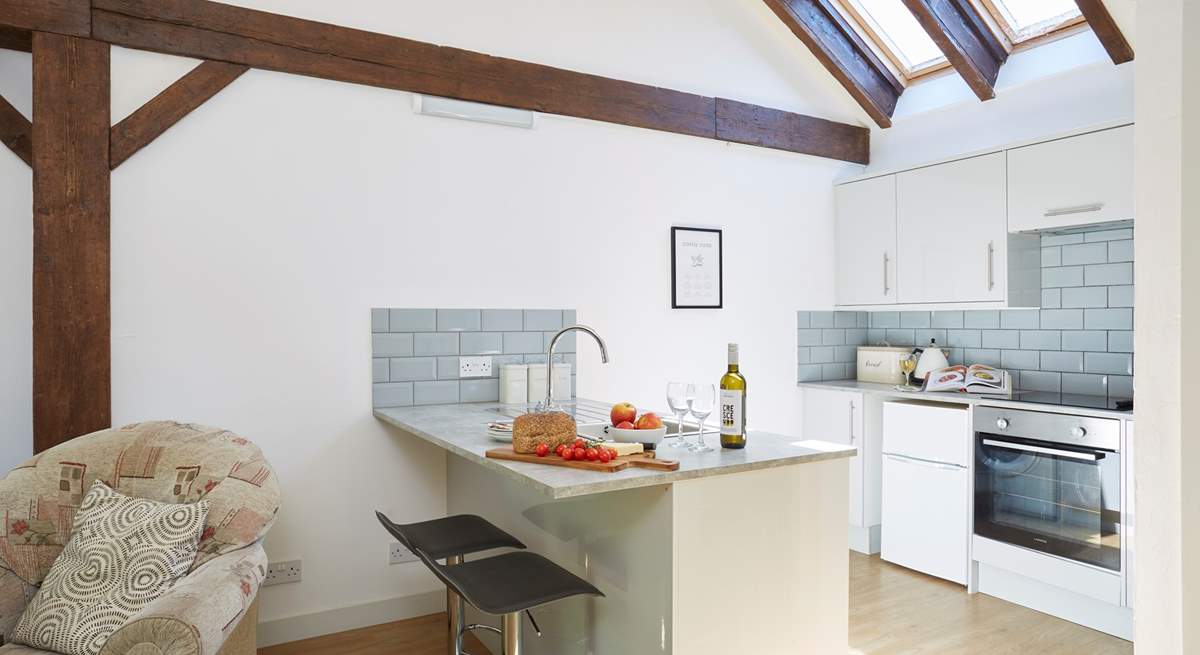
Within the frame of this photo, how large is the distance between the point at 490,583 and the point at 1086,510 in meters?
2.68

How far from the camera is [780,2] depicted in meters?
4.20

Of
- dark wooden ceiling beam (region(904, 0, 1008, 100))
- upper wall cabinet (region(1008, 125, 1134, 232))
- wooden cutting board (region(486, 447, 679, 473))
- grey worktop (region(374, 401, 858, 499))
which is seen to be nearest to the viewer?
grey worktop (region(374, 401, 858, 499))

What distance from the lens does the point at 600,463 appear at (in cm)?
196

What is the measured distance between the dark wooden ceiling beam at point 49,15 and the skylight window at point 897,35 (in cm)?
364

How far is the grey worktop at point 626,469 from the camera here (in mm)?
1840

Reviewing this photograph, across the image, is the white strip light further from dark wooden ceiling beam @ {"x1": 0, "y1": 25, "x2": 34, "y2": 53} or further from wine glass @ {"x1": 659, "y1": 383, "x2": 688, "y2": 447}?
wine glass @ {"x1": 659, "y1": 383, "x2": 688, "y2": 447}

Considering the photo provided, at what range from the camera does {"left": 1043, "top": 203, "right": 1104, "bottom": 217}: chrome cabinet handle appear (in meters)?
3.42

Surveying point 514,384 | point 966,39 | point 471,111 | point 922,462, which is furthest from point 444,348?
point 966,39

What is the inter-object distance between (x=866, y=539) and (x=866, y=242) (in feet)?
5.62

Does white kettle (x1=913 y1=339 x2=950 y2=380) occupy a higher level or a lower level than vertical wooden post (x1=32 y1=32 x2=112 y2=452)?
lower

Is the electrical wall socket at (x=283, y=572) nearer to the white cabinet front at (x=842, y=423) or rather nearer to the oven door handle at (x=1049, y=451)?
the white cabinet front at (x=842, y=423)

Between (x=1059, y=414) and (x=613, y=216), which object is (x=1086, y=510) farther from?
(x=613, y=216)

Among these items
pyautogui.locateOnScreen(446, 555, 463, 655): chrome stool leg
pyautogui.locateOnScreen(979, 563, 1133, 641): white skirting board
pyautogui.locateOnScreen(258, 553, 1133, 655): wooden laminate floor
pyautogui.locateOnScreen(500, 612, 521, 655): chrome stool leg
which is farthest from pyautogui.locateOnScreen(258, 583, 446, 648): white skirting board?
pyautogui.locateOnScreen(979, 563, 1133, 641): white skirting board

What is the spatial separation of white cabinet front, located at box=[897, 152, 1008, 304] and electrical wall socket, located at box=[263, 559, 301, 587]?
3.38m
